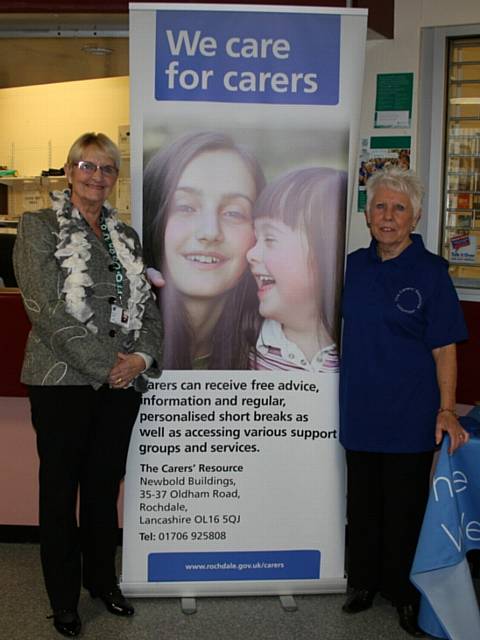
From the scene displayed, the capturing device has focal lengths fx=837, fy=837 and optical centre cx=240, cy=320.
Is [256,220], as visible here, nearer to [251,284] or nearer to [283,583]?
[251,284]

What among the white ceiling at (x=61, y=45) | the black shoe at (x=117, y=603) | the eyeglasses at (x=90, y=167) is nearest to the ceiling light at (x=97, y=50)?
the white ceiling at (x=61, y=45)

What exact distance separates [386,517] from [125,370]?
1099 millimetres

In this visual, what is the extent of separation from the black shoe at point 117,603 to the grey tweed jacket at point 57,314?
2.87ft

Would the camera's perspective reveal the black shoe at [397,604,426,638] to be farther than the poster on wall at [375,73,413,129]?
No

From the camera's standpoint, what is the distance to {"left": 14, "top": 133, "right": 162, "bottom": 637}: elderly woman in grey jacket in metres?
2.75

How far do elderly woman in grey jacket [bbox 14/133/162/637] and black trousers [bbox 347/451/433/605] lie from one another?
870mm

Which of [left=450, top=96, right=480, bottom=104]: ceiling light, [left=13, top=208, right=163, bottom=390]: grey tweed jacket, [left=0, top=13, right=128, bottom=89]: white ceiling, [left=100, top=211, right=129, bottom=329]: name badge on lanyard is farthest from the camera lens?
[left=450, top=96, right=480, bottom=104]: ceiling light

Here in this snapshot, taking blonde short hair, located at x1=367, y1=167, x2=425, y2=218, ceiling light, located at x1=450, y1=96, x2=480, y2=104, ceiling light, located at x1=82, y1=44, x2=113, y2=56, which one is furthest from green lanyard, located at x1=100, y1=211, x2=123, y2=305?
ceiling light, located at x1=450, y1=96, x2=480, y2=104

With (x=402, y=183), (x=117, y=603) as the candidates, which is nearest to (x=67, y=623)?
(x=117, y=603)

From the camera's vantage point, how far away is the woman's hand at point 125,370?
111 inches

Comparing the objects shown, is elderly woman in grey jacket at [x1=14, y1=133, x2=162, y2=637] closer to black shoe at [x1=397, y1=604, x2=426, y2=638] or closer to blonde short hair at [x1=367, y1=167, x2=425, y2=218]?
blonde short hair at [x1=367, y1=167, x2=425, y2=218]

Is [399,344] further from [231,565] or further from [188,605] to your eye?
[188,605]

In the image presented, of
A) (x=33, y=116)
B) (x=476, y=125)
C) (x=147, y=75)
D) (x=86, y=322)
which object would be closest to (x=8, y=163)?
(x=33, y=116)

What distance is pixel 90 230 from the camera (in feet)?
9.44
